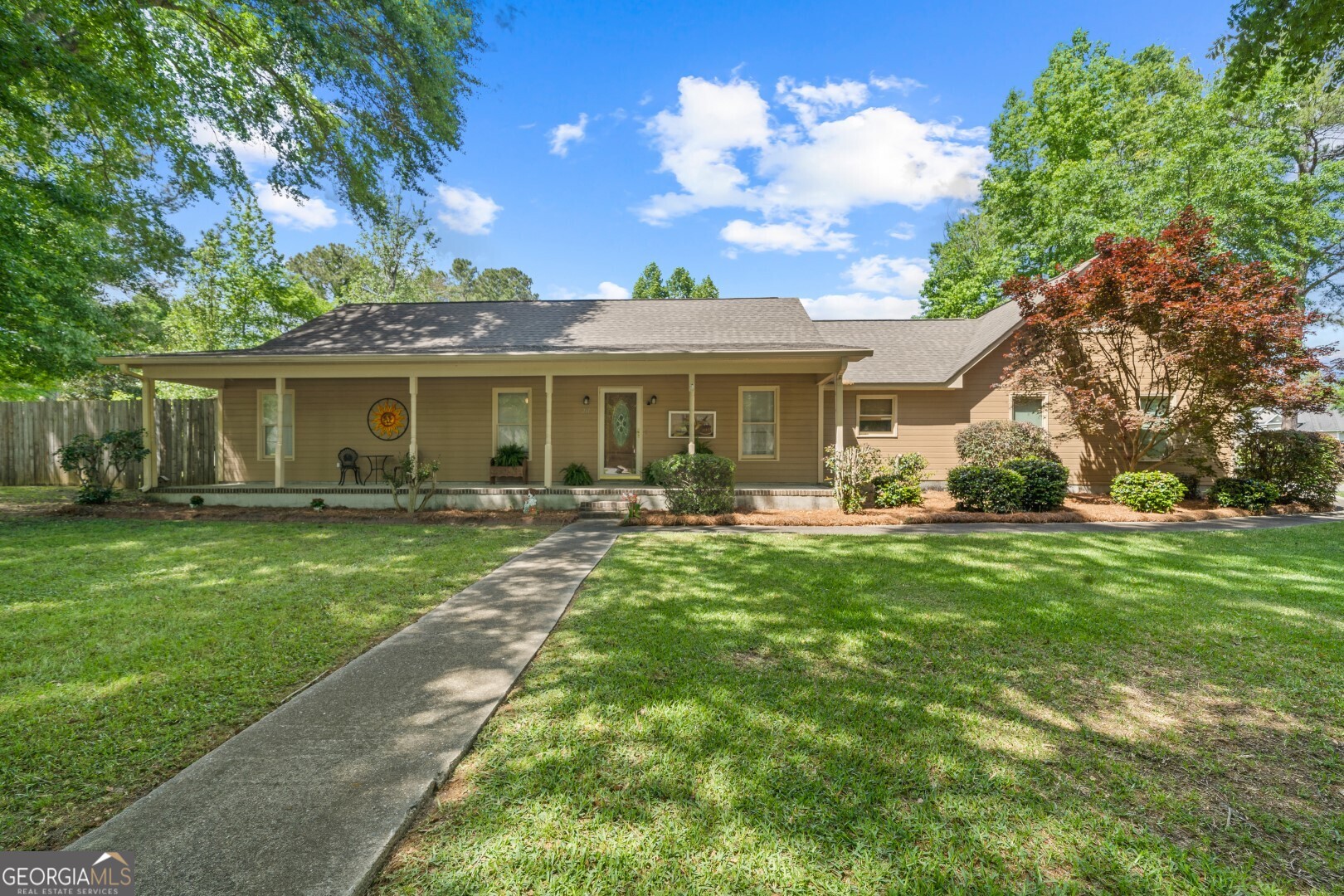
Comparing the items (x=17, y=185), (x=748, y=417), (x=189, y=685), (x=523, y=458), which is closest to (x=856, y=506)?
(x=748, y=417)

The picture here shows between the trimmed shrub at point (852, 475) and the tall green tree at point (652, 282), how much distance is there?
27.3m

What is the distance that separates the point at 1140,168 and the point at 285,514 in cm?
2807

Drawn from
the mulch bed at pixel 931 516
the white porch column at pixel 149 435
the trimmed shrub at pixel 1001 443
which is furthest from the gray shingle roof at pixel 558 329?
the trimmed shrub at pixel 1001 443

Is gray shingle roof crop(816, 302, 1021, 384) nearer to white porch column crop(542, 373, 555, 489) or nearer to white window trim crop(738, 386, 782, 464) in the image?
white window trim crop(738, 386, 782, 464)

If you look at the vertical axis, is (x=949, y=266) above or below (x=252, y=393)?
above

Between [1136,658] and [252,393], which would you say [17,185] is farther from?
[1136,658]

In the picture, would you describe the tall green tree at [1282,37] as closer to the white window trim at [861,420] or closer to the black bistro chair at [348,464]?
the white window trim at [861,420]

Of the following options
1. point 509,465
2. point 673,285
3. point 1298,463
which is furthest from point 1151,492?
point 673,285

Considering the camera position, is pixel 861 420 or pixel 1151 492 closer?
pixel 1151 492

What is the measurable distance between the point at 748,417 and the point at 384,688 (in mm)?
10069

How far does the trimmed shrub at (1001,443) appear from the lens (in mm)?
11844

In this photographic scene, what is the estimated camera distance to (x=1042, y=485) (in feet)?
31.4

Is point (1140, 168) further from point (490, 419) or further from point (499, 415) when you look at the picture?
point (490, 419)

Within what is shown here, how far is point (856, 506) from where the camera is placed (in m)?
9.82
